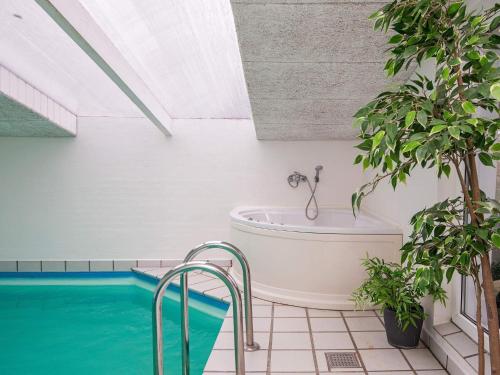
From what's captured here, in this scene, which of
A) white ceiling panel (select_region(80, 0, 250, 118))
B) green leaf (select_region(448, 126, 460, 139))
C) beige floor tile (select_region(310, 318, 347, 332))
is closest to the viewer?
green leaf (select_region(448, 126, 460, 139))

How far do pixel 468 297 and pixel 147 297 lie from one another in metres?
2.78

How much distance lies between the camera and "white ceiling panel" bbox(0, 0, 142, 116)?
2648 mm

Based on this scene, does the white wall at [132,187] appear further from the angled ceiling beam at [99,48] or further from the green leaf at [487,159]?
the green leaf at [487,159]

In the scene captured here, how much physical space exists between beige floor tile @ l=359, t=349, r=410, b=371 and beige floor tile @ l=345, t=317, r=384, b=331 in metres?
0.32

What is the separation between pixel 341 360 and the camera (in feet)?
6.61

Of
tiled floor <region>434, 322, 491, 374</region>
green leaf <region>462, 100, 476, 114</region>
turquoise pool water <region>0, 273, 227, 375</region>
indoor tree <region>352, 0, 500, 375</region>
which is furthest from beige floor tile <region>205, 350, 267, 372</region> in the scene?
green leaf <region>462, 100, 476, 114</region>

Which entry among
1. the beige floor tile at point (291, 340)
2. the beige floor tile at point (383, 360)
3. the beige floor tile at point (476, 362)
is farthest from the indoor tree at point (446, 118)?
the beige floor tile at point (291, 340)

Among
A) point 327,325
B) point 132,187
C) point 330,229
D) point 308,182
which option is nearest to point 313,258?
point 330,229

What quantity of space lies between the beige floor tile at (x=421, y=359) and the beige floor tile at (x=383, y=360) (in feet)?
0.13

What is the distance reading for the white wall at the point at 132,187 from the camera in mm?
4324

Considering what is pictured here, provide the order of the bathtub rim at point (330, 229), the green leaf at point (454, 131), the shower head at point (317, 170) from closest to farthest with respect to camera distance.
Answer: the green leaf at point (454, 131), the bathtub rim at point (330, 229), the shower head at point (317, 170)

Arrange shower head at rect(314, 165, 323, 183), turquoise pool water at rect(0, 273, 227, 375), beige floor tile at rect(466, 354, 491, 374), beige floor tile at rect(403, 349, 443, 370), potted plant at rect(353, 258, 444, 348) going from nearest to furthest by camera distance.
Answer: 1. beige floor tile at rect(466, 354, 491, 374)
2. beige floor tile at rect(403, 349, 443, 370)
3. potted plant at rect(353, 258, 444, 348)
4. turquoise pool water at rect(0, 273, 227, 375)
5. shower head at rect(314, 165, 323, 183)

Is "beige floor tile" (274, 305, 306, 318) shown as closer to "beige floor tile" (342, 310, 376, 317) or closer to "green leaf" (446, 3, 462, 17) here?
"beige floor tile" (342, 310, 376, 317)

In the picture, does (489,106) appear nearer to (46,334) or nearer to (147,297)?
(46,334)
